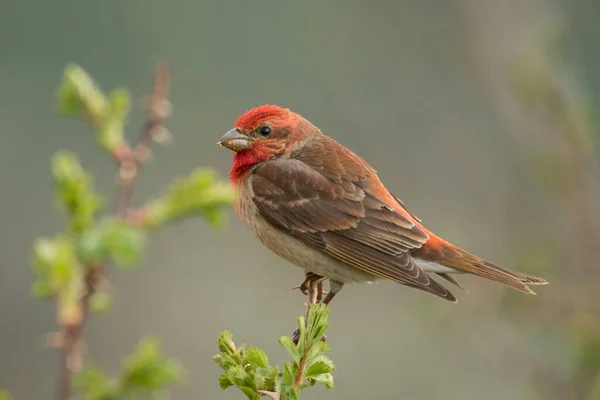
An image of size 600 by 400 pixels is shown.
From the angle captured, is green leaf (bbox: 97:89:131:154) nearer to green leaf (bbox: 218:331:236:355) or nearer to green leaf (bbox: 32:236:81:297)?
green leaf (bbox: 32:236:81:297)

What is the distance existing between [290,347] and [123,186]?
4.79 ft

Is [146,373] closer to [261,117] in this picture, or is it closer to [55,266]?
[55,266]

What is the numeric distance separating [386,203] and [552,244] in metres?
2.03

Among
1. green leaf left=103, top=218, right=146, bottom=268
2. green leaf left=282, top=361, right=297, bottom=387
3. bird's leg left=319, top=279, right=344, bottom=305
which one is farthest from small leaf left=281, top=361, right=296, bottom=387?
bird's leg left=319, top=279, right=344, bottom=305

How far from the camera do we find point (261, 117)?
469 cm

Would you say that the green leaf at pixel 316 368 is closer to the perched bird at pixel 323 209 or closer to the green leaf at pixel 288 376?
the green leaf at pixel 288 376

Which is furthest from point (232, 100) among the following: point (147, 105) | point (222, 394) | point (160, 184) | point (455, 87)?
point (147, 105)

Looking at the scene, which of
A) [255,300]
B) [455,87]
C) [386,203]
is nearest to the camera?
[386,203]

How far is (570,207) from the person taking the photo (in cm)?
618

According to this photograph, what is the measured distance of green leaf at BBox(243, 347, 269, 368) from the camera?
2428 millimetres

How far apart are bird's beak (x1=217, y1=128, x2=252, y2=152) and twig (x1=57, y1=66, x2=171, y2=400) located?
775 mm

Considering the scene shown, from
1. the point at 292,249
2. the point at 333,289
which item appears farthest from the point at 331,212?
the point at 333,289

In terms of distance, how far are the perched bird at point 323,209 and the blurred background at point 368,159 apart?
119 cm

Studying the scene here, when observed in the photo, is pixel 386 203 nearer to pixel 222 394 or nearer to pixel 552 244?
pixel 552 244
